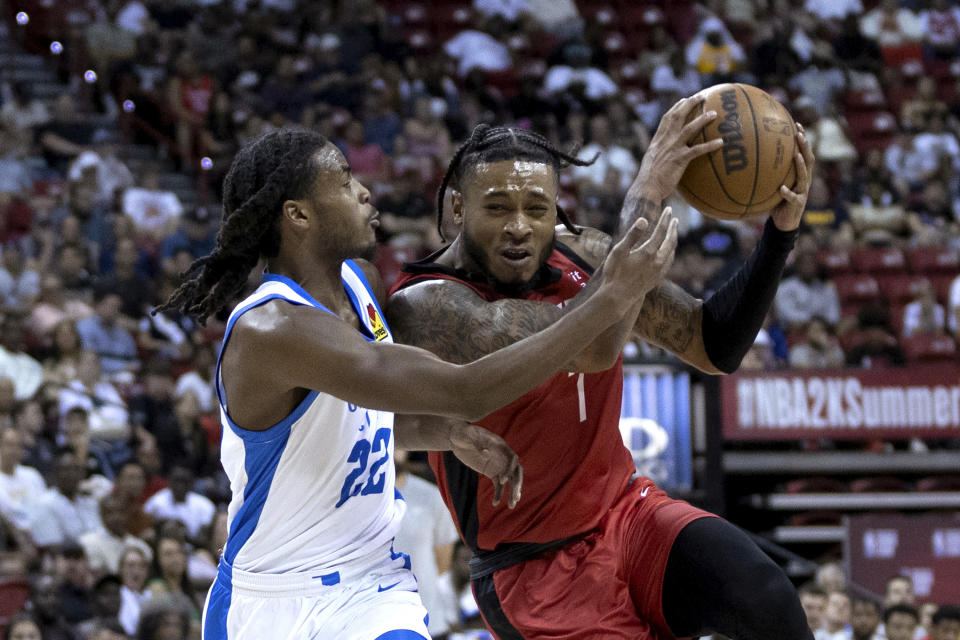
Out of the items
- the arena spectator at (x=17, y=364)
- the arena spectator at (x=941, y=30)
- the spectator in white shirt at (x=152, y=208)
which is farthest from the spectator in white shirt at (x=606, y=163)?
the arena spectator at (x=17, y=364)

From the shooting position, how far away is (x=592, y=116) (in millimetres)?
13734

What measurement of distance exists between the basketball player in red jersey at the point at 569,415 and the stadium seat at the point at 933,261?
8745mm

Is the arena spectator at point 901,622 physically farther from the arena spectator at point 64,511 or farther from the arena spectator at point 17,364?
the arena spectator at point 17,364

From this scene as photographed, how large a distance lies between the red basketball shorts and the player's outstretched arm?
837 mm

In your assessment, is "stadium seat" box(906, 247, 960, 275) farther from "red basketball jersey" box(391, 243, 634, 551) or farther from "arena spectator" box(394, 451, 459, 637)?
"red basketball jersey" box(391, 243, 634, 551)

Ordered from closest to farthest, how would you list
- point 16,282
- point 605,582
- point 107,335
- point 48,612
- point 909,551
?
point 605,582, point 48,612, point 909,551, point 107,335, point 16,282

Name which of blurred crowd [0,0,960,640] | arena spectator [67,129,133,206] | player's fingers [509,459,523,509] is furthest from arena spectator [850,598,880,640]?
arena spectator [67,129,133,206]

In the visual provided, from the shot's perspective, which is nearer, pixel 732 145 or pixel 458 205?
pixel 732 145

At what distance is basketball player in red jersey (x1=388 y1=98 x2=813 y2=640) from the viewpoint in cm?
337

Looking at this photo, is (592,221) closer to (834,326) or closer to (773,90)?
(834,326)

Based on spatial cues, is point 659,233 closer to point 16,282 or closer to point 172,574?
point 172,574

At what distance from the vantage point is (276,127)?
10.3 m

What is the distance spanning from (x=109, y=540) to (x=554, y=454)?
A: 4937mm

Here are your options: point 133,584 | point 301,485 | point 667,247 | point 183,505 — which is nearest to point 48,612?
point 133,584
